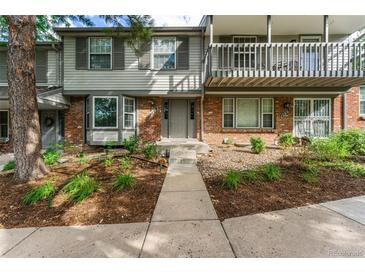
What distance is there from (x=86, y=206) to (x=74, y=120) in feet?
24.2

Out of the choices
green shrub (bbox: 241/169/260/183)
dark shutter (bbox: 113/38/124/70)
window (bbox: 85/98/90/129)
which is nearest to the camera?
green shrub (bbox: 241/169/260/183)

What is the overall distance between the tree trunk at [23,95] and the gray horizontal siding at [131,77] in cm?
451

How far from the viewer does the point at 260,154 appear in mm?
7238

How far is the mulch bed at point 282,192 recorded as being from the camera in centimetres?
336

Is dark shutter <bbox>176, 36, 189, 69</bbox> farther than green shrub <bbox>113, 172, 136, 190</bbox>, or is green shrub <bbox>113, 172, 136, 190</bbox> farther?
dark shutter <bbox>176, 36, 189, 69</bbox>

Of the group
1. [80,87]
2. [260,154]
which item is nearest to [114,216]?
[260,154]

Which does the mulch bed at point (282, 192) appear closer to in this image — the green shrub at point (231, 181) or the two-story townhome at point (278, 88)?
the green shrub at point (231, 181)

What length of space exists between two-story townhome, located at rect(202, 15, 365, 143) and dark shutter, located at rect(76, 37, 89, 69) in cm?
551

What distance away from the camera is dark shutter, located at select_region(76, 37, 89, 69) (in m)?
9.17

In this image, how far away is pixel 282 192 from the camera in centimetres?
391

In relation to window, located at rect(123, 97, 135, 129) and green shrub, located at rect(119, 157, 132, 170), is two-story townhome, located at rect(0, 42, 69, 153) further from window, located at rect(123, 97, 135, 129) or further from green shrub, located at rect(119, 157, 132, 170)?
green shrub, located at rect(119, 157, 132, 170)

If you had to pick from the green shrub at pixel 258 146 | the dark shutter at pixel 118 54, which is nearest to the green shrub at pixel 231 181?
the green shrub at pixel 258 146

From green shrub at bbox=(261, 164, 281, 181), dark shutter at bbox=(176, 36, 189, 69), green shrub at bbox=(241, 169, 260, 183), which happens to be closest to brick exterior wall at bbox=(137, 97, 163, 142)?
dark shutter at bbox=(176, 36, 189, 69)

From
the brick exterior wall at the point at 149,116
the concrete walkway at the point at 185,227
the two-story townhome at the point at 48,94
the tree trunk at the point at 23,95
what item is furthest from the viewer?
the brick exterior wall at the point at 149,116
